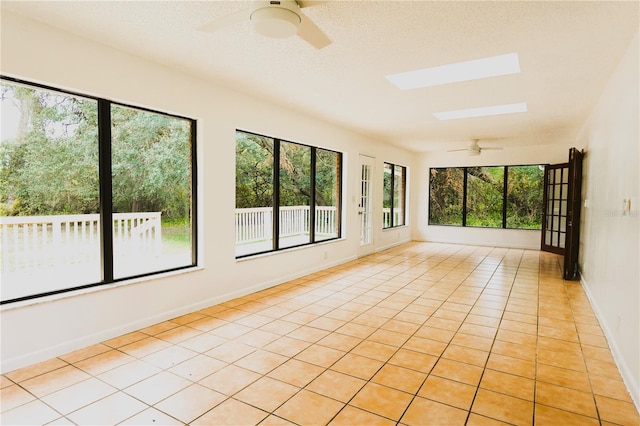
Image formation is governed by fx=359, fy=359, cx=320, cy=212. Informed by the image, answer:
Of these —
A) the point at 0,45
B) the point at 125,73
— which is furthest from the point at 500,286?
the point at 0,45

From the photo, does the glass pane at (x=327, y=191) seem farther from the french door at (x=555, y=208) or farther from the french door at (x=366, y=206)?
the french door at (x=555, y=208)

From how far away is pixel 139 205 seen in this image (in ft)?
12.0

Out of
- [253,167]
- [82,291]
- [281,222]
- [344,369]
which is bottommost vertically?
[344,369]

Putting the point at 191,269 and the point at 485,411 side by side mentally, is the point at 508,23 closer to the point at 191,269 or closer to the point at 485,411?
the point at 485,411

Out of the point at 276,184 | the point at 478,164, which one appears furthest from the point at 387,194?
the point at 276,184

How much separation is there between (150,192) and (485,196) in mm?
8187

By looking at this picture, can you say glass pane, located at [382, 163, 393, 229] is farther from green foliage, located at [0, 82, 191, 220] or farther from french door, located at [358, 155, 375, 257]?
green foliage, located at [0, 82, 191, 220]

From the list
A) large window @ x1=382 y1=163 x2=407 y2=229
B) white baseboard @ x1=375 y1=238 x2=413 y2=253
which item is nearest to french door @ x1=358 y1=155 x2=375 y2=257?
white baseboard @ x1=375 y1=238 x2=413 y2=253

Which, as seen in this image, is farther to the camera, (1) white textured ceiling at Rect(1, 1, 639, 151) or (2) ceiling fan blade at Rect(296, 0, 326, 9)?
(1) white textured ceiling at Rect(1, 1, 639, 151)

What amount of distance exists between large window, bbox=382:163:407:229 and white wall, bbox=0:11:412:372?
3517mm

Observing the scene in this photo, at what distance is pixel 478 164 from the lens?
29.8 ft

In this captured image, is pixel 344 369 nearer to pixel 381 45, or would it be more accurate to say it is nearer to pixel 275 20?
pixel 275 20

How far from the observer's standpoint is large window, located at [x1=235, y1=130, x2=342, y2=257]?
5.16m

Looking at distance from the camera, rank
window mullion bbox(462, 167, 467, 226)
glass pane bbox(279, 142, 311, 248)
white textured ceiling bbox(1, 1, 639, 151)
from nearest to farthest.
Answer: white textured ceiling bbox(1, 1, 639, 151) < glass pane bbox(279, 142, 311, 248) < window mullion bbox(462, 167, 467, 226)
